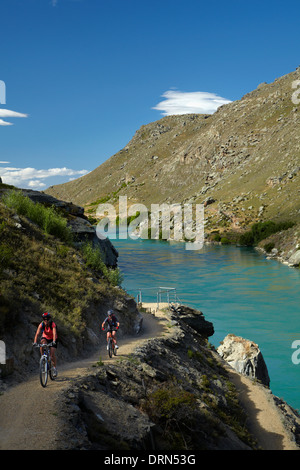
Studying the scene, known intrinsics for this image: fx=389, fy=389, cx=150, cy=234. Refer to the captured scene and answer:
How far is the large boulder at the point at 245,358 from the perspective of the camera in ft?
81.6

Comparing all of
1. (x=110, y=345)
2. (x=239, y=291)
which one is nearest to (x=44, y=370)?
(x=110, y=345)

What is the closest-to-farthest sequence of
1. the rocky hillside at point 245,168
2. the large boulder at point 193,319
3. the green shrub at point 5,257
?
the green shrub at point 5,257 → the large boulder at point 193,319 → the rocky hillside at point 245,168

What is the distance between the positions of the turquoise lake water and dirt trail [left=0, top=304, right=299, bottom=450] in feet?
17.1

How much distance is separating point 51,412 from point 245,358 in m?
18.2

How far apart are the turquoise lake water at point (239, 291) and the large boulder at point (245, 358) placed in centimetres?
176

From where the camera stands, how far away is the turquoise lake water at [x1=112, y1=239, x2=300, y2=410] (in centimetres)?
3095

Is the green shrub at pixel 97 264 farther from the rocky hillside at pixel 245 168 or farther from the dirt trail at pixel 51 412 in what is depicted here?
the rocky hillside at pixel 245 168

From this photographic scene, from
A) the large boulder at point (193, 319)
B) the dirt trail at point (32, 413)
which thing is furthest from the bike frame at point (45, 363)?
the large boulder at point (193, 319)

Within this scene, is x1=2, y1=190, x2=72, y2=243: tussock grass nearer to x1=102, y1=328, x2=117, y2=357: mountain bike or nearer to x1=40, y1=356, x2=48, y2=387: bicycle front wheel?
x1=102, y1=328, x2=117, y2=357: mountain bike

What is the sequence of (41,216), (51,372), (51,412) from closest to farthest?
(51,412)
(51,372)
(41,216)

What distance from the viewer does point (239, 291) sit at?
50.9 metres

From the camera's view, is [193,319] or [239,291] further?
[239,291]

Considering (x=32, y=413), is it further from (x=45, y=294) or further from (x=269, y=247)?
(x=269, y=247)

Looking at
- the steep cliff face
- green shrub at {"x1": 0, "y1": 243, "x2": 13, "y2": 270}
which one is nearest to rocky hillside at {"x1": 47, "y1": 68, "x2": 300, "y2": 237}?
the steep cliff face
